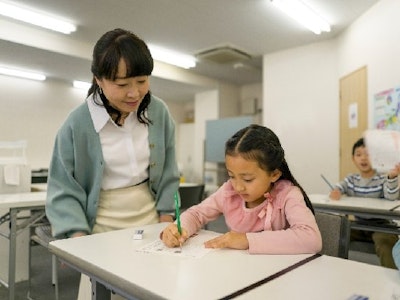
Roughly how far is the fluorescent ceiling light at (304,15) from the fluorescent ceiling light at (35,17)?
7.83 feet

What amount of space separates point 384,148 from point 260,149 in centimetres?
108

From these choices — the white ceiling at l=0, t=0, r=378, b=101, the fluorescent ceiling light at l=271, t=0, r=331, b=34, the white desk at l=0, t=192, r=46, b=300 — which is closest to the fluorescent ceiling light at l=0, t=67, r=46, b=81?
the white ceiling at l=0, t=0, r=378, b=101

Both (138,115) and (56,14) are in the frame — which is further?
(56,14)

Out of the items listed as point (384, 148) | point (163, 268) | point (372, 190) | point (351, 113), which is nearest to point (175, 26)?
point (351, 113)

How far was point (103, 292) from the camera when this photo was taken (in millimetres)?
905

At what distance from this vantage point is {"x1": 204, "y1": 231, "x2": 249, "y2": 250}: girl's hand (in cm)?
91

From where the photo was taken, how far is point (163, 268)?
0.76 meters

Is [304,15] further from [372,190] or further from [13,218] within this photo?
[13,218]

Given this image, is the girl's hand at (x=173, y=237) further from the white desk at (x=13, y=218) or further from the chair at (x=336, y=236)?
the white desk at (x=13, y=218)

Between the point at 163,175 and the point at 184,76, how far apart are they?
191 inches

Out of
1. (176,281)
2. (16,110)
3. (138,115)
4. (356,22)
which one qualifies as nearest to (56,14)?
(16,110)

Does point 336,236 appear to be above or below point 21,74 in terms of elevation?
below

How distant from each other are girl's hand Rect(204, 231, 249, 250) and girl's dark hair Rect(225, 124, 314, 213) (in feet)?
0.85

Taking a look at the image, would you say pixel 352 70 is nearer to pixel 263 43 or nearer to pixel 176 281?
pixel 263 43
